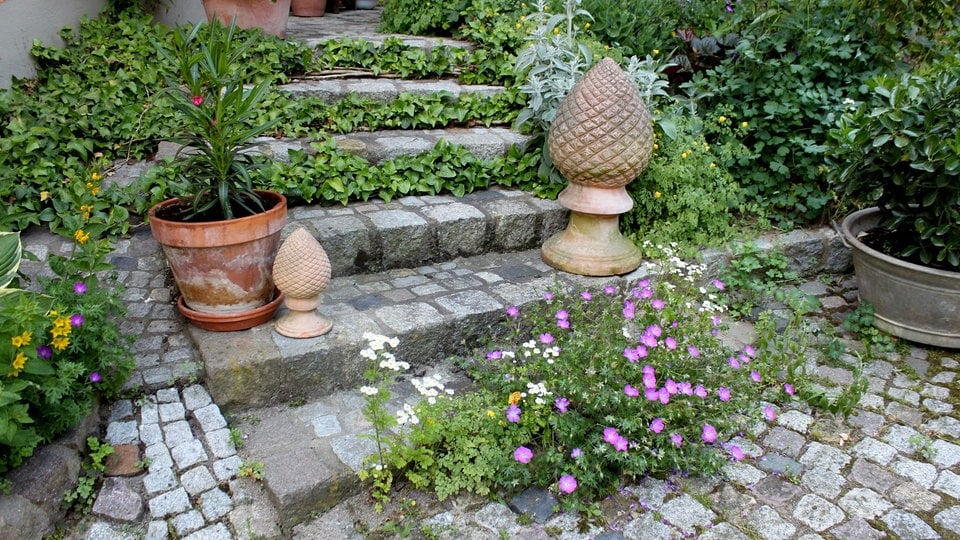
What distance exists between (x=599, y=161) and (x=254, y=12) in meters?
2.77

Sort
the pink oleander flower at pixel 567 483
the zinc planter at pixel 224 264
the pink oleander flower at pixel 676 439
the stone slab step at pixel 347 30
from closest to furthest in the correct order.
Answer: the pink oleander flower at pixel 567 483 → the pink oleander flower at pixel 676 439 → the zinc planter at pixel 224 264 → the stone slab step at pixel 347 30

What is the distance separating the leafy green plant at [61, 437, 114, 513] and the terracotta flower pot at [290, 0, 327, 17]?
548 centimetres

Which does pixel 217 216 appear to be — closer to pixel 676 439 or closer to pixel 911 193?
pixel 676 439

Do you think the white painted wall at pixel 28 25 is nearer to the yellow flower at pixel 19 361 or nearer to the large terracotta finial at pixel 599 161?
the yellow flower at pixel 19 361

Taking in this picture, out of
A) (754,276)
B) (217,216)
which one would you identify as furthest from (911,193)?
(217,216)

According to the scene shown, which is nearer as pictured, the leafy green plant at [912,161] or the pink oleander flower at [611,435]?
the pink oleander flower at [611,435]

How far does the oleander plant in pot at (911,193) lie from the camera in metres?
3.30

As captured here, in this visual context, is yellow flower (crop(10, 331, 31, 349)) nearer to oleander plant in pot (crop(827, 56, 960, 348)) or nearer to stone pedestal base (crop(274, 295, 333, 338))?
stone pedestal base (crop(274, 295, 333, 338))

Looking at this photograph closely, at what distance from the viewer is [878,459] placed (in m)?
2.72

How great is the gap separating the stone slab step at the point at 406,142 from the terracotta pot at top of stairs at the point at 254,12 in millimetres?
1172

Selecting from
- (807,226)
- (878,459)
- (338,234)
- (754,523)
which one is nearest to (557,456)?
(754,523)

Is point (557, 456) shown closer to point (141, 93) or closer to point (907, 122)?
point (907, 122)

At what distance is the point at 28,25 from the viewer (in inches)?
161

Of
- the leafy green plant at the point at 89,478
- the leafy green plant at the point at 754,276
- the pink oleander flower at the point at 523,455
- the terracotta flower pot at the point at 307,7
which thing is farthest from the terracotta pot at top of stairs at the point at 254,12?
the pink oleander flower at the point at 523,455
